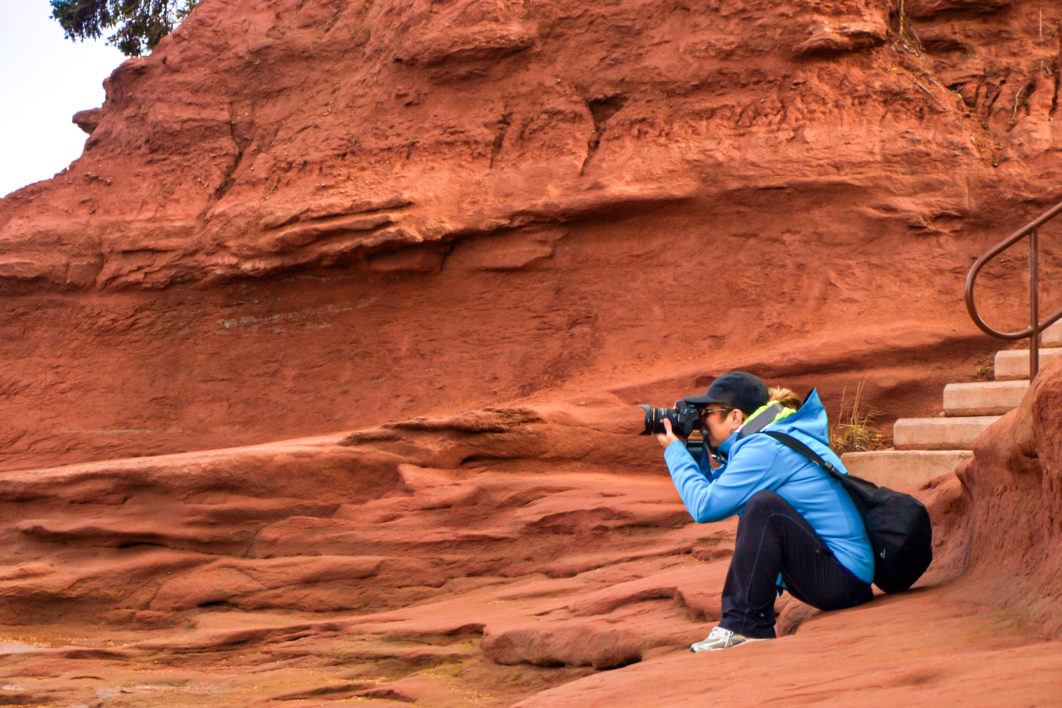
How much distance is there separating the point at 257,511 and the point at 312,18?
6803 millimetres

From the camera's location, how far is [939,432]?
6.64 metres

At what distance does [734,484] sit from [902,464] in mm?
3192

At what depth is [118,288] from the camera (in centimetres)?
1102

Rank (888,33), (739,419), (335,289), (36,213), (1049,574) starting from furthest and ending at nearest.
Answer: (36,213), (335,289), (888,33), (739,419), (1049,574)

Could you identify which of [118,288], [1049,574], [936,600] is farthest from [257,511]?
[1049,574]

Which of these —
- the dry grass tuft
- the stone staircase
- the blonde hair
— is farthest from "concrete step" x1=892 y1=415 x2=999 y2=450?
the blonde hair

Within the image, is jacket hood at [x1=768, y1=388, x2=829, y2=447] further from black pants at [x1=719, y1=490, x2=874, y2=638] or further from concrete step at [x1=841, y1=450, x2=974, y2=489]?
concrete step at [x1=841, y1=450, x2=974, y2=489]

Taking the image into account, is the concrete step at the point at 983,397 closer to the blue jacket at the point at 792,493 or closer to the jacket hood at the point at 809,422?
the jacket hood at the point at 809,422

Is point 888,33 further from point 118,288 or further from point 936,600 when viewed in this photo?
point 118,288

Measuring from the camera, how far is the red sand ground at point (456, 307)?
6125 millimetres

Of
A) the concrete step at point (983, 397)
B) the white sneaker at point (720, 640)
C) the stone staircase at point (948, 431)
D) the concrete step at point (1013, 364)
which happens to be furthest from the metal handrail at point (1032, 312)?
the white sneaker at point (720, 640)

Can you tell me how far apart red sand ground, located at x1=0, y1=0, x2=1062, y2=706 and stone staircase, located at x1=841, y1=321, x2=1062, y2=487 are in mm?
744

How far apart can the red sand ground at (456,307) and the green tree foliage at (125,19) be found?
214 inches

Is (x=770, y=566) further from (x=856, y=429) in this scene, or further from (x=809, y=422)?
(x=856, y=429)
